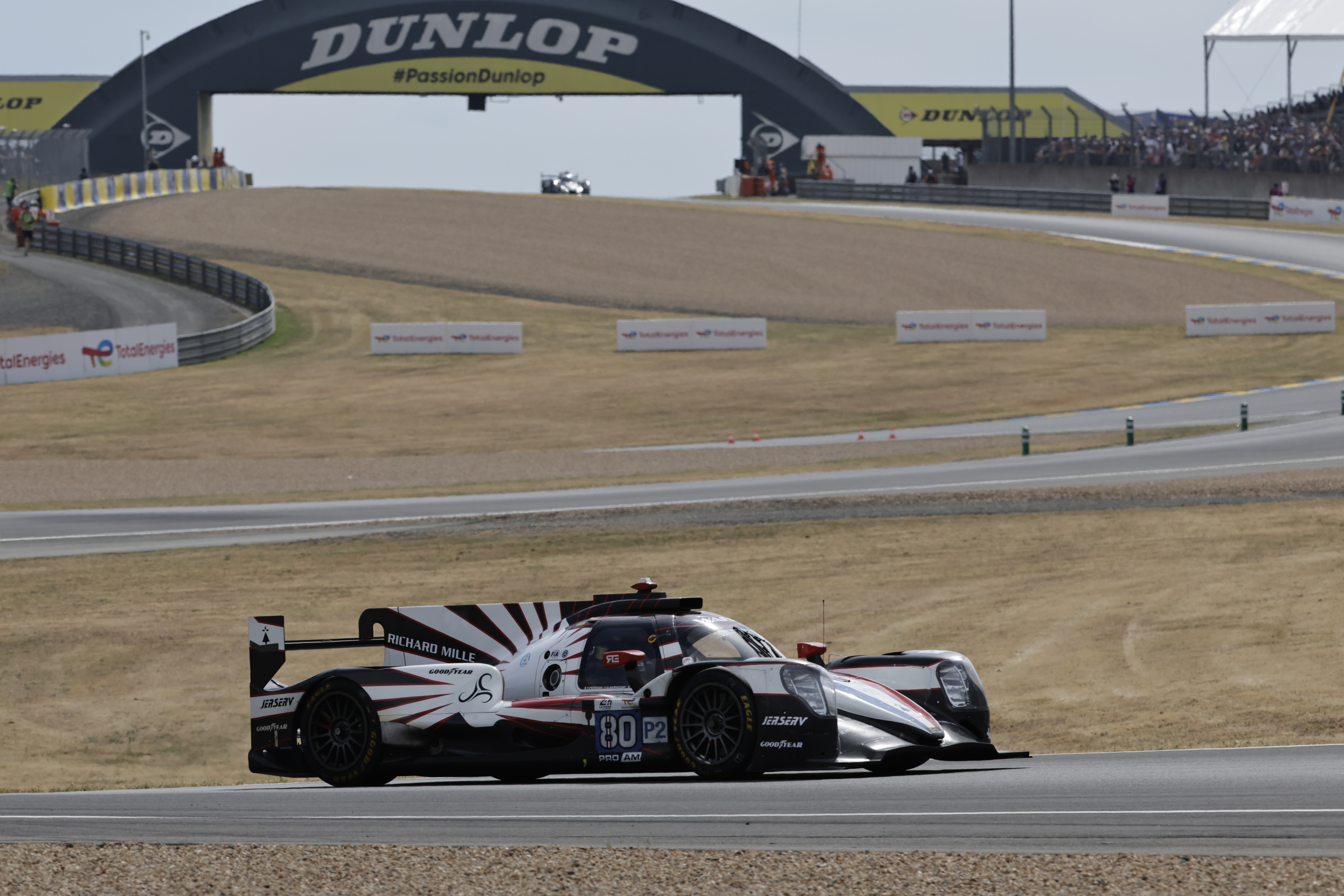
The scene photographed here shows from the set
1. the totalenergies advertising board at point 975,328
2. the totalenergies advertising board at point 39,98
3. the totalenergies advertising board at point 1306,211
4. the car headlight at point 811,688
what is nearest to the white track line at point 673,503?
the car headlight at point 811,688

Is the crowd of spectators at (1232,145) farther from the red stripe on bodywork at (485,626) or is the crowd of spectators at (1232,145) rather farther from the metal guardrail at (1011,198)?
the red stripe on bodywork at (485,626)

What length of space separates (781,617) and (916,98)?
9506cm

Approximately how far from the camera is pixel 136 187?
86375 mm

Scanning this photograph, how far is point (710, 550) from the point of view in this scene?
24.2m

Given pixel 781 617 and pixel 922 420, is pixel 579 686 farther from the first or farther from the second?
pixel 922 420

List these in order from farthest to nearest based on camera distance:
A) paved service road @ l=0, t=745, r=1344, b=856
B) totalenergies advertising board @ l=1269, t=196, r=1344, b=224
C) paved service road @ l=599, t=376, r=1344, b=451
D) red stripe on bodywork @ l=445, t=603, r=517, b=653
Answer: totalenergies advertising board @ l=1269, t=196, r=1344, b=224 < paved service road @ l=599, t=376, r=1344, b=451 < red stripe on bodywork @ l=445, t=603, r=517, b=653 < paved service road @ l=0, t=745, r=1344, b=856

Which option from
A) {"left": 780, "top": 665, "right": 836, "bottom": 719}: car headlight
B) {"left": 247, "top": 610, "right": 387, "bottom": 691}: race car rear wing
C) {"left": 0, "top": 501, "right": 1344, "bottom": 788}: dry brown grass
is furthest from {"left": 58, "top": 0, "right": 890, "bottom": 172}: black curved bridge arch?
{"left": 780, "top": 665, "right": 836, "bottom": 719}: car headlight

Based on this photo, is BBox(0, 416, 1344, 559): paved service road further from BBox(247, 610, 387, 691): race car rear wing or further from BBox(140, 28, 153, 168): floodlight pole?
BBox(140, 28, 153, 168): floodlight pole

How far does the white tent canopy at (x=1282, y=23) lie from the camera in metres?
73.1

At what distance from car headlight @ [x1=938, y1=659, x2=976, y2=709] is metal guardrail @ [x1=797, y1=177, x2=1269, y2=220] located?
234ft

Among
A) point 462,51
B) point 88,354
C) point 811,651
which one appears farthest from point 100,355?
point 462,51

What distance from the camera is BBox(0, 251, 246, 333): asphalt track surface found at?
5525 centimetres

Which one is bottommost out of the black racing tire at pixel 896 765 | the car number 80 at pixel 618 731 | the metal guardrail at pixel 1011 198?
the black racing tire at pixel 896 765

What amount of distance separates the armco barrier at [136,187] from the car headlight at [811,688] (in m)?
72.4
